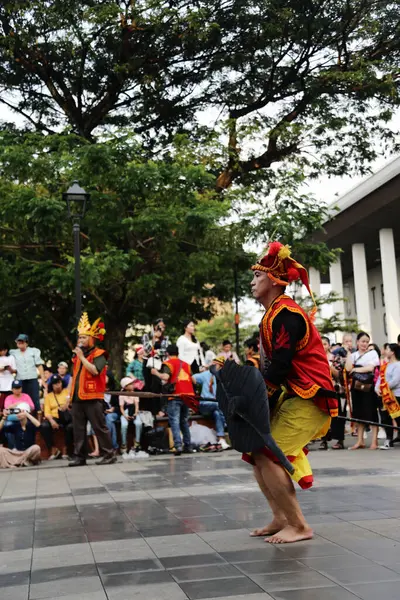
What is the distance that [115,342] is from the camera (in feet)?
71.3

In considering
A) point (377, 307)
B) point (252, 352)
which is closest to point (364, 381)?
point (252, 352)

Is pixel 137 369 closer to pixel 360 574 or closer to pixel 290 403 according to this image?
pixel 290 403

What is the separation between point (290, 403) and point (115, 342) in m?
15.8

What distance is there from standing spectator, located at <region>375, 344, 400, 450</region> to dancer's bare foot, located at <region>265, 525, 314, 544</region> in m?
7.93

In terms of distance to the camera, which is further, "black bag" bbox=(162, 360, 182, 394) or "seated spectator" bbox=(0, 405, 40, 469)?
"black bag" bbox=(162, 360, 182, 394)

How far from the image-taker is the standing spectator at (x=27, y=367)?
15859 mm

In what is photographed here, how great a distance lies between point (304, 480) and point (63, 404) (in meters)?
9.73

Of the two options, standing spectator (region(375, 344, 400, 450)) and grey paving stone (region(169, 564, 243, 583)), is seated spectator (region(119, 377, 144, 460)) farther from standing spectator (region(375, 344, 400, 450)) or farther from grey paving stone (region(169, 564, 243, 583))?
grey paving stone (region(169, 564, 243, 583))

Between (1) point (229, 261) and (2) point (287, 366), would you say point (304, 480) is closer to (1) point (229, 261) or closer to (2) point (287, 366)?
(2) point (287, 366)

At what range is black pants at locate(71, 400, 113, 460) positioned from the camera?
43.7 ft

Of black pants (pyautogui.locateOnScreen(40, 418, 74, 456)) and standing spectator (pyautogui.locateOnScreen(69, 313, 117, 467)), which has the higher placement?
standing spectator (pyautogui.locateOnScreen(69, 313, 117, 467))

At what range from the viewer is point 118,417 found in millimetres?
15656

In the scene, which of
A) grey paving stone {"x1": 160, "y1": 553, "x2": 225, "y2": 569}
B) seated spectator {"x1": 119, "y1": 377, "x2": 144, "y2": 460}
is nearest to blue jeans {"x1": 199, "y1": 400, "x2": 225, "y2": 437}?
seated spectator {"x1": 119, "y1": 377, "x2": 144, "y2": 460}

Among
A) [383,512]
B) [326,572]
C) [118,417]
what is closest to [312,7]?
[118,417]
